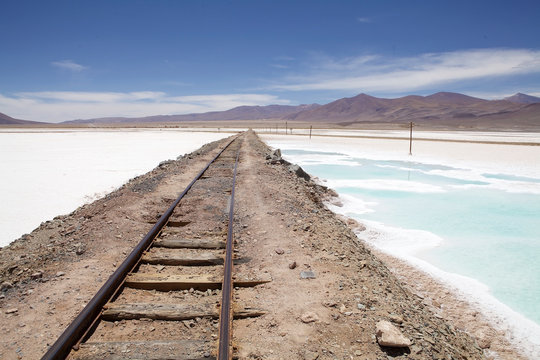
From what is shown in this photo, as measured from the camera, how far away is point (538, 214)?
35.3 ft

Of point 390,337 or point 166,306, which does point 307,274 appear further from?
→ point 166,306

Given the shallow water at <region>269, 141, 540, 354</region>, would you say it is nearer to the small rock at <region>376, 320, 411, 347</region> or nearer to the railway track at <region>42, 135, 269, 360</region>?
the small rock at <region>376, 320, 411, 347</region>

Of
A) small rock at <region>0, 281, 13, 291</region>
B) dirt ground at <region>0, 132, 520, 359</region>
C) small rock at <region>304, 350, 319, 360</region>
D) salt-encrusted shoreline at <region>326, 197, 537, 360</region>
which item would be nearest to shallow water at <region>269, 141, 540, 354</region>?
salt-encrusted shoreline at <region>326, 197, 537, 360</region>

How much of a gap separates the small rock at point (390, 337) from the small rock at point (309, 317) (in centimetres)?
61

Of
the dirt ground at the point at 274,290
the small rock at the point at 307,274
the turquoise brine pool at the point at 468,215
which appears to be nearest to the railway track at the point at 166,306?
the dirt ground at the point at 274,290

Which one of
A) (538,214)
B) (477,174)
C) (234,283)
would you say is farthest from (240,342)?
(477,174)

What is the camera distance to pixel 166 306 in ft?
12.1

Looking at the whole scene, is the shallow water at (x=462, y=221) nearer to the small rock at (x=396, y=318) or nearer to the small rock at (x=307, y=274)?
the small rock at (x=396, y=318)

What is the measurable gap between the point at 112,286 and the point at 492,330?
181 inches

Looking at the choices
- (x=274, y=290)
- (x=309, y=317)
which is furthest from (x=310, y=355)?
(x=274, y=290)

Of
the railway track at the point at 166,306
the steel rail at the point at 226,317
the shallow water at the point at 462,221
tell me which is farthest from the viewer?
the shallow water at the point at 462,221

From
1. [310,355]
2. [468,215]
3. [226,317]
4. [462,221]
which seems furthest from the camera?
[468,215]

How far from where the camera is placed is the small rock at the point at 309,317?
362 centimetres

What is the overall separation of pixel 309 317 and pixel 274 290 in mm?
672
